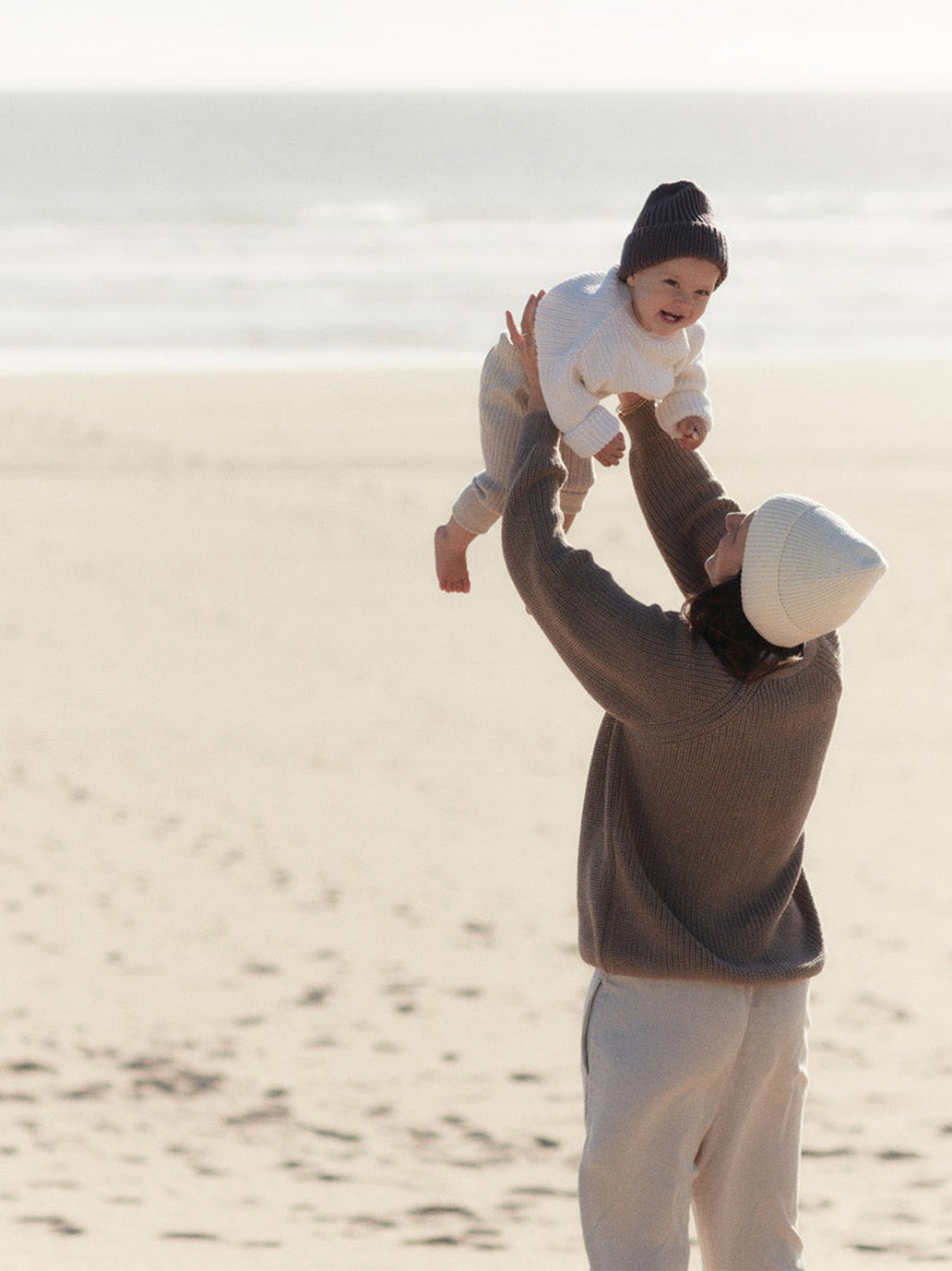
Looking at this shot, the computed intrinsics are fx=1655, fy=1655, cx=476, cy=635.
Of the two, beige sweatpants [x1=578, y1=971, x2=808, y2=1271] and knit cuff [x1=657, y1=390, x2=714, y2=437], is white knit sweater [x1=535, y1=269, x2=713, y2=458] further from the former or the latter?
beige sweatpants [x1=578, y1=971, x2=808, y2=1271]

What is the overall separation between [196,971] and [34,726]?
9.37 ft

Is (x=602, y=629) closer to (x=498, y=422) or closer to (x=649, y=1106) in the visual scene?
(x=498, y=422)

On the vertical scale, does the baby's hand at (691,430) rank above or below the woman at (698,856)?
above

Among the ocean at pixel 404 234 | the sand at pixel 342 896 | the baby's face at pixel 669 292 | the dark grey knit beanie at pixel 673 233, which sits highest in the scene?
the ocean at pixel 404 234

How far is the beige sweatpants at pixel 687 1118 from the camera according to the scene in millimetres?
2445

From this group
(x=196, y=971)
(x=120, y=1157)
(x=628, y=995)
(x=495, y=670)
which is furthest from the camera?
(x=495, y=670)

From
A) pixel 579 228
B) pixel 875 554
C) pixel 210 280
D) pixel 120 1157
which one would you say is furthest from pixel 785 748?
pixel 579 228

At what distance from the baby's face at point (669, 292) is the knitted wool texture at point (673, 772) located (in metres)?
0.23

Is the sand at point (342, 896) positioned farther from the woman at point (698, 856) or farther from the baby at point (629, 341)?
the baby at point (629, 341)

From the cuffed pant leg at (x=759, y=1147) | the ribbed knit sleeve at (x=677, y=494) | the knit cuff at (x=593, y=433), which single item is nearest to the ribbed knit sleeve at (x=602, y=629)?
the knit cuff at (x=593, y=433)

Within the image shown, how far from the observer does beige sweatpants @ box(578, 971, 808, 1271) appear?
8.02 ft

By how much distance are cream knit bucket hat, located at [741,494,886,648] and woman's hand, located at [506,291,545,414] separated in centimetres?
43

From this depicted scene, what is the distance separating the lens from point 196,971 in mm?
5738

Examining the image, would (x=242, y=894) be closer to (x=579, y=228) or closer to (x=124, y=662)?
(x=124, y=662)
